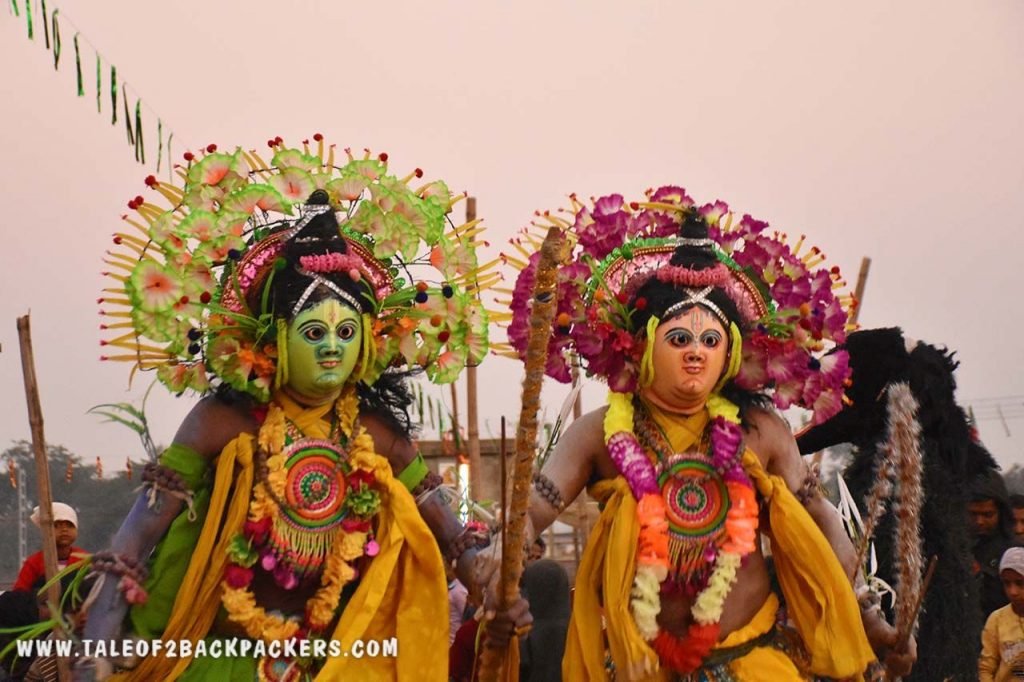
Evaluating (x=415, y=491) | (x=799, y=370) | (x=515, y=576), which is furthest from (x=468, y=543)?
(x=799, y=370)

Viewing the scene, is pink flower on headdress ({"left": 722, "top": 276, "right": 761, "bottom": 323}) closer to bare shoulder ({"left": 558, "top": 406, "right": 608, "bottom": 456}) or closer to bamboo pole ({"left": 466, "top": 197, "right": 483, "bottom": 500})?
bare shoulder ({"left": 558, "top": 406, "right": 608, "bottom": 456})

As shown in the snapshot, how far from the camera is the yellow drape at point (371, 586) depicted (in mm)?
4395

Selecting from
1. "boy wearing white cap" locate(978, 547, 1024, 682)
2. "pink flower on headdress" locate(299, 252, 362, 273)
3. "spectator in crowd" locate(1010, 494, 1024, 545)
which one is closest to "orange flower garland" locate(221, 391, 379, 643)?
"pink flower on headdress" locate(299, 252, 362, 273)

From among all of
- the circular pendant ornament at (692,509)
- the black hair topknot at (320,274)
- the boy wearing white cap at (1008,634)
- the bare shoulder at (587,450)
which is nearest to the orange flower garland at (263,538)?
the black hair topknot at (320,274)

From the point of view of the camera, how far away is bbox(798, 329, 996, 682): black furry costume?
536cm

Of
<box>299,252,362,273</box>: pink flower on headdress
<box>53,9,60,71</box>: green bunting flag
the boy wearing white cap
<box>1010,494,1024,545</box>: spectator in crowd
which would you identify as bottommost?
the boy wearing white cap

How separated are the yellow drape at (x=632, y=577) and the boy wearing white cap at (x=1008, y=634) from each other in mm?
2352

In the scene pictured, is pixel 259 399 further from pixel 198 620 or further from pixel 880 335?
pixel 880 335

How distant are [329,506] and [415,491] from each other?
13.4 inches

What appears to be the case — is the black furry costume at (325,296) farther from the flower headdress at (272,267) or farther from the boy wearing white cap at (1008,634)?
the boy wearing white cap at (1008,634)

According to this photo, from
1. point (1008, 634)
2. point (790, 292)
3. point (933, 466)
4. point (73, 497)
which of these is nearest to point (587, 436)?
point (790, 292)

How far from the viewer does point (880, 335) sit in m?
5.62

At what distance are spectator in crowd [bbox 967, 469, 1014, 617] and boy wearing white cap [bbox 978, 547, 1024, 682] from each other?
555 mm

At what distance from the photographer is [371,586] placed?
4.49 metres
